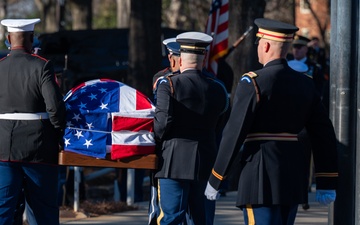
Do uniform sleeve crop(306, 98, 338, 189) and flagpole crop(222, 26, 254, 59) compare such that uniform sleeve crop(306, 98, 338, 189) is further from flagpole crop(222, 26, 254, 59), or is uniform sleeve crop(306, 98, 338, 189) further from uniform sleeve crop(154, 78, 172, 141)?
flagpole crop(222, 26, 254, 59)

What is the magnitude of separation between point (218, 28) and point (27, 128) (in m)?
6.04

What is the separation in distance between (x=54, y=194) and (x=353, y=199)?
7.53 ft

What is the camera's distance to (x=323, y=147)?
6297 millimetres

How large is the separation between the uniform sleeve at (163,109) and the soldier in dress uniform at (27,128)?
0.71 meters

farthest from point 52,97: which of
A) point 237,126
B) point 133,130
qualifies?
point 237,126

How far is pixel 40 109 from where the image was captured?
741 centimetres

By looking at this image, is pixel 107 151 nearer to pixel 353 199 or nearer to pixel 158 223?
pixel 158 223

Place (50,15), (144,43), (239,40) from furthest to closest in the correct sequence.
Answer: (50,15) < (144,43) < (239,40)

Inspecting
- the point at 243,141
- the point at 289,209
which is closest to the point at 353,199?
the point at 289,209

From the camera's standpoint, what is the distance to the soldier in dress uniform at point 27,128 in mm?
7348

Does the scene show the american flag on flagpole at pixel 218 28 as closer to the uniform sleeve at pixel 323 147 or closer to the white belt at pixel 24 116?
the white belt at pixel 24 116

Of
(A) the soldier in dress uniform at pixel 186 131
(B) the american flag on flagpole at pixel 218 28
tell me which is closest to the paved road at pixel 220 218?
(B) the american flag on flagpole at pixel 218 28

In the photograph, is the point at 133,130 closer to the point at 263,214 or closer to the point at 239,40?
the point at 263,214

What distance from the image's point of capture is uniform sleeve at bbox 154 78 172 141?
7.32 metres
